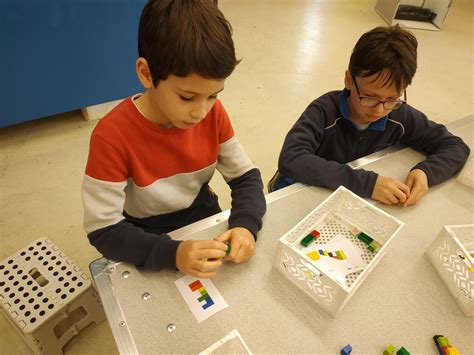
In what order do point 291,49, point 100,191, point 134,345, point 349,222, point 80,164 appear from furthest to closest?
point 291,49 < point 80,164 < point 349,222 < point 100,191 < point 134,345

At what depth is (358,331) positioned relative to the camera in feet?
1.94

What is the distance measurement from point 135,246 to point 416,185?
672 millimetres

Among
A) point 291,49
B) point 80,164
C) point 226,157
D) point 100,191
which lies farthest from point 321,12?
point 100,191

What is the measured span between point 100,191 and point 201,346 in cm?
33

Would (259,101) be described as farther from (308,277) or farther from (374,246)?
(308,277)

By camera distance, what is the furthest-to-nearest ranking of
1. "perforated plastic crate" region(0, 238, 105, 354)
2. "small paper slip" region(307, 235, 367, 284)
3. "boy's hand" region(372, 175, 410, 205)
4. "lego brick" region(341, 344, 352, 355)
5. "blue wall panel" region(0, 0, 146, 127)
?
"blue wall panel" region(0, 0, 146, 127) < "perforated plastic crate" region(0, 238, 105, 354) < "boy's hand" region(372, 175, 410, 205) < "small paper slip" region(307, 235, 367, 284) < "lego brick" region(341, 344, 352, 355)

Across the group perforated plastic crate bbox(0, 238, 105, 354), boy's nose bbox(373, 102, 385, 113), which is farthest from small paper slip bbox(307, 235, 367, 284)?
perforated plastic crate bbox(0, 238, 105, 354)

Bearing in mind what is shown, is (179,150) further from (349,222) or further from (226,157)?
(349,222)

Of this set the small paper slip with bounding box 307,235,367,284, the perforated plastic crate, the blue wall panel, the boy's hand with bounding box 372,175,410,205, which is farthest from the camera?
the blue wall panel

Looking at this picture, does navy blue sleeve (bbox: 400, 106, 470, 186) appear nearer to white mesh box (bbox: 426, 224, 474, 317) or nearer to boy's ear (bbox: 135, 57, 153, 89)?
white mesh box (bbox: 426, 224, 474, 317)

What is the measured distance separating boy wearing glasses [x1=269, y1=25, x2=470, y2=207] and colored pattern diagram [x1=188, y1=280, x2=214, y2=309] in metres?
0.39

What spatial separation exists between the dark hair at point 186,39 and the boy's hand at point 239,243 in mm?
298

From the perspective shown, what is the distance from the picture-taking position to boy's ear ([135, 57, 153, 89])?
0.61m

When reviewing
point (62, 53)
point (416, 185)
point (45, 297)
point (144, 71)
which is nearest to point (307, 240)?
point (416, 185)
